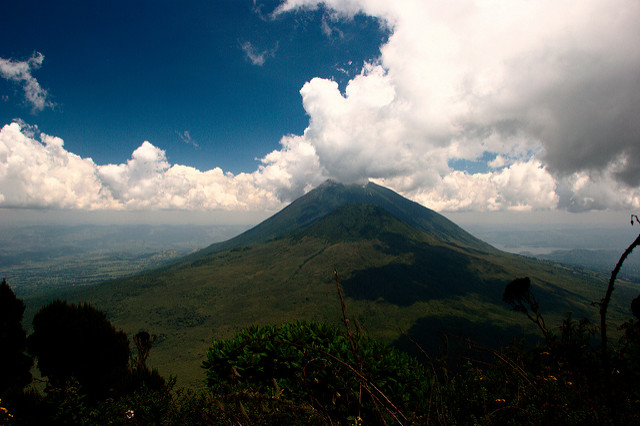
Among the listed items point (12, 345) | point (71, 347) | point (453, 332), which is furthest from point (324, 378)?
point (453, 332)

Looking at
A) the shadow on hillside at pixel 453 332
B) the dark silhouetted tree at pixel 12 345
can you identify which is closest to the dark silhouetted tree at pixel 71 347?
the dark silhouetted tree at pixel 12 345

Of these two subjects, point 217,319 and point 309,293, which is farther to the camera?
point 309,293

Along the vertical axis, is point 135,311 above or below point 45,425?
below

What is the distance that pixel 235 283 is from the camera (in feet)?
621

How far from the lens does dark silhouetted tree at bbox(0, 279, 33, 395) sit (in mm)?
15180

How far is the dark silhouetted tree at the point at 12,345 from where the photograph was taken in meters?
15.2

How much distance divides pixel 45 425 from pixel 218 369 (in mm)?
4605

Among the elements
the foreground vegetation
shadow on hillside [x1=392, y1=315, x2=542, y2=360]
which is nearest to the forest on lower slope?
the foreground vegetation

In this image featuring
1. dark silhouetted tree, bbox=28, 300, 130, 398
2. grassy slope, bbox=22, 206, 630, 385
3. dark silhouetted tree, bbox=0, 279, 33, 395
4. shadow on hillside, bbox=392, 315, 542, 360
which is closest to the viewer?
dark silhouetted tree, bbox=0, 279, 33, 395

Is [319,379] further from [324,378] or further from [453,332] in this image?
[453,332]

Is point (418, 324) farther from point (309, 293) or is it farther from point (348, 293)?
point (309, 293)

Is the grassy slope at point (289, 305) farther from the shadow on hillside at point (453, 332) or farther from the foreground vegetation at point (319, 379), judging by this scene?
the foreground vegetation at point (319, 379)

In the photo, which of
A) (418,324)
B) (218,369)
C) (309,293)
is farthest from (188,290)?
(218,369)

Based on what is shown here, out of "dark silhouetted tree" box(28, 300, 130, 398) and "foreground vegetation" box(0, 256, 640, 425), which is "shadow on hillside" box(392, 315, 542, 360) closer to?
"dark silhouetted tree" box(28, 300, 130, 398)
